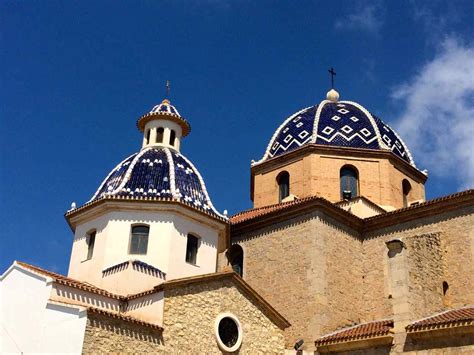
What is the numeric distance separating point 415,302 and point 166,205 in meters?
6.29

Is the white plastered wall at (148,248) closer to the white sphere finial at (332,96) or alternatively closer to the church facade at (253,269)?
the church facade at (253,269)

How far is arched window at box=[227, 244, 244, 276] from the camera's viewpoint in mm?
18562

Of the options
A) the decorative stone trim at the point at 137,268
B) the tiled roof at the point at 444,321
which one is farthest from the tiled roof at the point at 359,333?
the decorative stone trim at the point at 137,268

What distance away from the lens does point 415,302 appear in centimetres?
1406

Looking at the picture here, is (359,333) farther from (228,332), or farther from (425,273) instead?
(228,332)

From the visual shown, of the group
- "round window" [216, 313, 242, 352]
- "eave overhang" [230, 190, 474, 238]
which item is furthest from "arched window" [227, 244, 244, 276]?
"round window" [216, 313, 242, 352]

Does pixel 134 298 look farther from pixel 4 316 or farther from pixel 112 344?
pixel 4 316

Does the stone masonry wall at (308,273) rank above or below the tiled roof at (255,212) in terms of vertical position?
below

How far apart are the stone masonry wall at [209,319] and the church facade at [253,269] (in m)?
0.03

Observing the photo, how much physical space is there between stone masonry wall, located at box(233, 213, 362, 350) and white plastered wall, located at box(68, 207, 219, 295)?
2070 mm

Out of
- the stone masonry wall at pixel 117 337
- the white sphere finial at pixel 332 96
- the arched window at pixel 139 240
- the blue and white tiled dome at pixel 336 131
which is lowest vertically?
the stone masonry wall at pixel 117 337

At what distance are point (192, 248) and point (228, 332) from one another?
2966 millimetres

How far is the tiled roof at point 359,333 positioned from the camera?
14.0 metres

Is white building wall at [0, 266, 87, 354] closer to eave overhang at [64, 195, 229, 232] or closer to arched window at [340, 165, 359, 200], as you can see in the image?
eave overhang at [64, 195, 229, 232]
